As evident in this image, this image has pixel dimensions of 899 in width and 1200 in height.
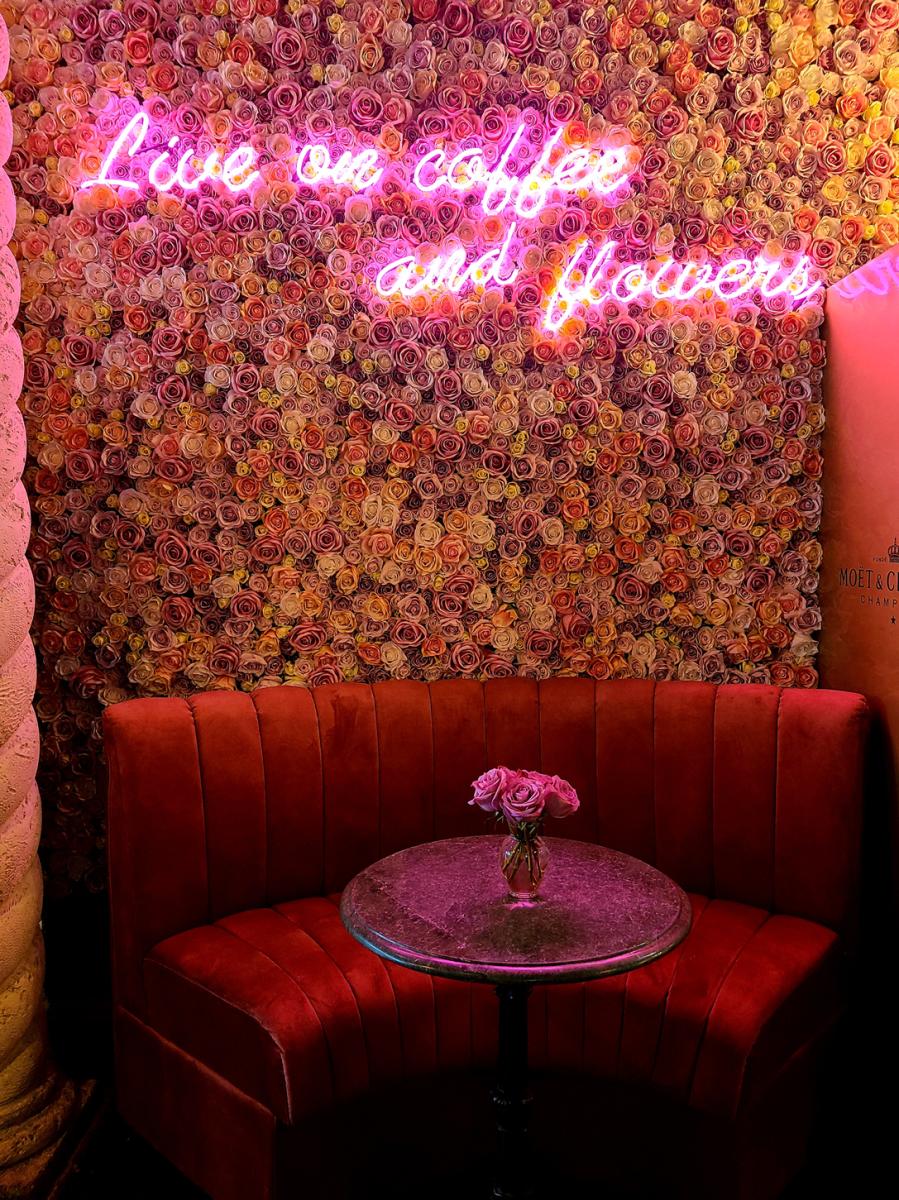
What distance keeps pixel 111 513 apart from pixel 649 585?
1.76 meters

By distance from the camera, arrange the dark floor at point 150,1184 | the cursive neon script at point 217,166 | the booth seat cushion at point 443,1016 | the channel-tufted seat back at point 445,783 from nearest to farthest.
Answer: the booth seat cushion at point 443,1016 < the dark floor at point 150,1184 < the channel-tufted seat back at point 445,783 < the cursive neon script at point 217,166

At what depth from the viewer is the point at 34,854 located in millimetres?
2395

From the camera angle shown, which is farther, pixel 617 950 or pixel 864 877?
pixel 864 877

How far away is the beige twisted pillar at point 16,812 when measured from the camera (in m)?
2.26

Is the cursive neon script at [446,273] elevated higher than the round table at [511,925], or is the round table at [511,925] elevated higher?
the cursive neon script at [446,273]

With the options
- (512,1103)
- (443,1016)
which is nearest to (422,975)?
(443,1016)

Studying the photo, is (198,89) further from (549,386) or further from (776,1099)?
(776,1099)

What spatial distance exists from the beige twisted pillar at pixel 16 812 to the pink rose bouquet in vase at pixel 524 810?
1.22 m

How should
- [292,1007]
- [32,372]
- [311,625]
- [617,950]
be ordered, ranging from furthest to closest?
[311,625], [32,372], [292,1007], [617,950]

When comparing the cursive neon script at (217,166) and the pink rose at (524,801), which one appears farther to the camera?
the cursive neon script at (217,166)

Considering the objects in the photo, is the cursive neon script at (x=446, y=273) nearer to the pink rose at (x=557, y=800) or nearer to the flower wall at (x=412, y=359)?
the flower wall at (x=412, y=359)

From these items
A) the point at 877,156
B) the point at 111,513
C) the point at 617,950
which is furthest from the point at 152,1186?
the point at 877,156

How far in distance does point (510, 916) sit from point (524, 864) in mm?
119

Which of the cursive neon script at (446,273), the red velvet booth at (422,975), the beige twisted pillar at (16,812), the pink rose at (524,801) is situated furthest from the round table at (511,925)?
the cursive neon script at (446,273)
